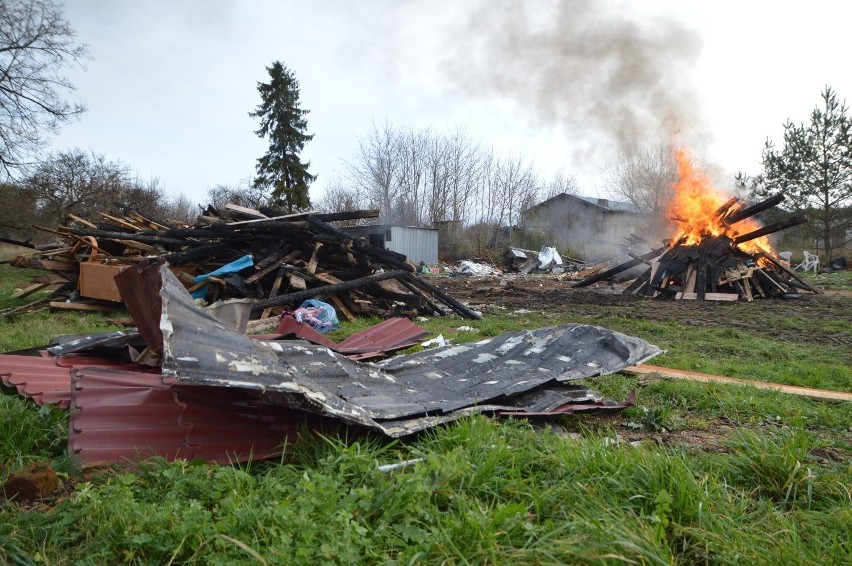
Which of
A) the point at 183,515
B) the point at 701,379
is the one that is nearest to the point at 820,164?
the point at 701,379

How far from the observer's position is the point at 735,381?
462cm

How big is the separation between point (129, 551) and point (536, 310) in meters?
9.47

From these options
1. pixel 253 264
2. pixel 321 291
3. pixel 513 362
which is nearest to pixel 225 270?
pixel 253 264

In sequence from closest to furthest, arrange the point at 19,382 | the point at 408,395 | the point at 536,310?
the point at 19,382 < the point at 408,395 < the point at 536,310

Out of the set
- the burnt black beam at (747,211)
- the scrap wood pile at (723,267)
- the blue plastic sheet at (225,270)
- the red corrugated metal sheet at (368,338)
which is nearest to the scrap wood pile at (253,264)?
the blue plastic sheet at (225,270)

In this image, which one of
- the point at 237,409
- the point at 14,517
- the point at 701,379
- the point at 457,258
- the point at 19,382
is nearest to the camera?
the point at 14,517

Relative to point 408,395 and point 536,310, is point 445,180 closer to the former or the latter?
point 536,310

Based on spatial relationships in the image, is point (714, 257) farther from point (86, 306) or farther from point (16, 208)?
point (16, 208)

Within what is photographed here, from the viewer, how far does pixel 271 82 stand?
3422 cm

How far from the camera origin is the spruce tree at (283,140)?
33.4 metres

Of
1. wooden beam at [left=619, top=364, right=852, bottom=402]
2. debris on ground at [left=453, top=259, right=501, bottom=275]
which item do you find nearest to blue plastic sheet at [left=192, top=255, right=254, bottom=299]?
wooden beam at [left=619, top=364, right=852, bottom=402]

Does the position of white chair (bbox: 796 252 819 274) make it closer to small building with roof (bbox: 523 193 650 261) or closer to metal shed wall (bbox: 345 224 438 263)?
small building with roof (bbox: 523 193 650 261)

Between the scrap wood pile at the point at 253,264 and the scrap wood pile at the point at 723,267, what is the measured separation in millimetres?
7215

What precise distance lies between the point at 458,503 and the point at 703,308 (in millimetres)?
10835
